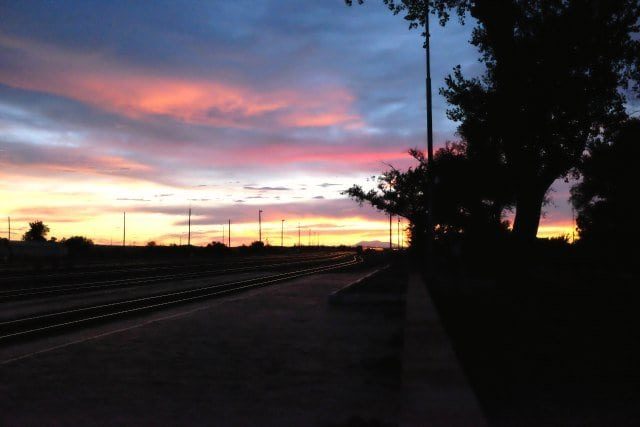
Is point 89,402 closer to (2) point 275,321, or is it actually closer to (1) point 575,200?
(2) point 275,321

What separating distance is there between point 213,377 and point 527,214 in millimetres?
15471

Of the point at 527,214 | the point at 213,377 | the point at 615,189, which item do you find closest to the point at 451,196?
the point at 615,189

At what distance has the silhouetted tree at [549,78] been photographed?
21844mm

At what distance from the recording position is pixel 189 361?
11438 mm

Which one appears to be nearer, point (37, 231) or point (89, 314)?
point (89, 314)

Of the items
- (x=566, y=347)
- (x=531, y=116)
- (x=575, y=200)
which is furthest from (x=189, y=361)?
(x=575, y=200)

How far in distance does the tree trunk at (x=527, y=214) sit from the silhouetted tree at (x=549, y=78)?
0.10 ft

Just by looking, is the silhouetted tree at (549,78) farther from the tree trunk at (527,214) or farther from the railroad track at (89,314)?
the railroad track at (89,314)

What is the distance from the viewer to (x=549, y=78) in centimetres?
2227

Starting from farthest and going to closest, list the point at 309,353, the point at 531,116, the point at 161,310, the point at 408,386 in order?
the point at 531,116 < the point at 161,310 < the point at 309,353 < the point at 408,386

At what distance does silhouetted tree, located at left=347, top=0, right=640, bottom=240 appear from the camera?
21844mm

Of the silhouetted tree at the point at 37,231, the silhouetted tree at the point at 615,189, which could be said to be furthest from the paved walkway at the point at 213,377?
the silhouetted tree at the point at 37,231

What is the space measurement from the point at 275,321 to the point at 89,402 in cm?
927

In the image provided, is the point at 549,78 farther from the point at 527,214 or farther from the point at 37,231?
the point at 37,231
